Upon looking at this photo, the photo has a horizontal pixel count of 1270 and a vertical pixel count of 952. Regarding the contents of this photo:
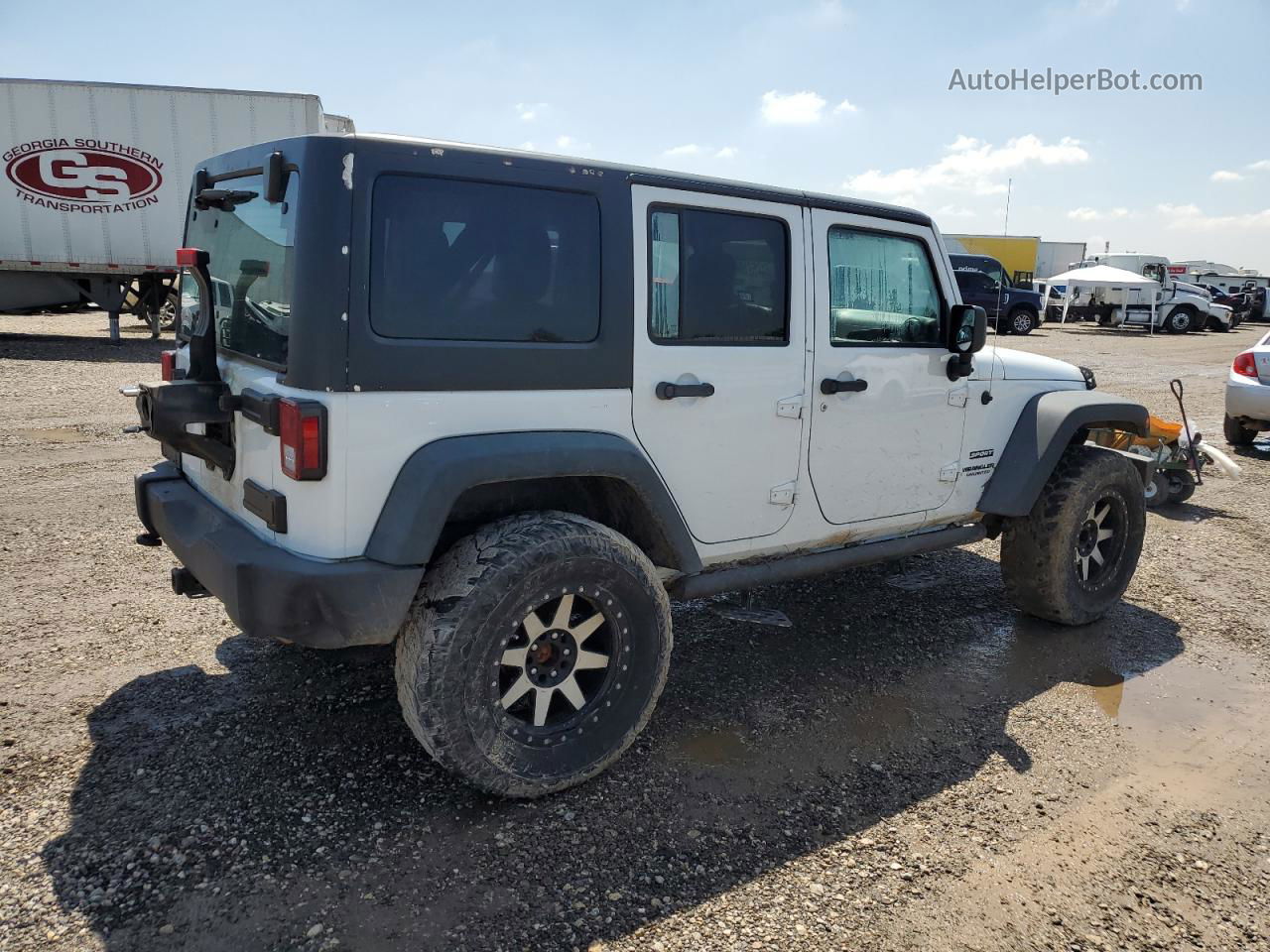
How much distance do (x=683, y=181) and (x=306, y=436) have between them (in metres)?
1.60

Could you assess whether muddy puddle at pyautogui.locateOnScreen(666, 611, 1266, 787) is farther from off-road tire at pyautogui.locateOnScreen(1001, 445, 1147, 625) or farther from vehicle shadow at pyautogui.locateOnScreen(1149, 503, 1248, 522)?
vehicle shadow at pyautogui.locateOnScreen(1149, 503, 1248, 522)

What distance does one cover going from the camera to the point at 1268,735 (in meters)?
3.68

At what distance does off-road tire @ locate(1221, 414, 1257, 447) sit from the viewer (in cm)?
974

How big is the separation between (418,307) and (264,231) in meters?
0.63

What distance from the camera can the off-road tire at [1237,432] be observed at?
384 inches

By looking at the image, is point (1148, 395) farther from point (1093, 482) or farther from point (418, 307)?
point (418, 307)

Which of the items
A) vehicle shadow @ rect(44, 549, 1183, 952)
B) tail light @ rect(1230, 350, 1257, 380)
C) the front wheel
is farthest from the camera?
the front wheel

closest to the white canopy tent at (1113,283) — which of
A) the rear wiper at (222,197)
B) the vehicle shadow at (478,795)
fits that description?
the vehicle shadow at (478,795)

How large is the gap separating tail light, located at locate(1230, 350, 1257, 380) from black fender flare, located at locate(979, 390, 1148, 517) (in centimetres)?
622

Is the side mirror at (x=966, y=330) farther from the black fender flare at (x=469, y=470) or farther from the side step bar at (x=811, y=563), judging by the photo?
the black fender flare at (x=469, y=470)

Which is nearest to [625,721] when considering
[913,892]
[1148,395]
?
[913,892]

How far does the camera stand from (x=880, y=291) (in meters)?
3.90

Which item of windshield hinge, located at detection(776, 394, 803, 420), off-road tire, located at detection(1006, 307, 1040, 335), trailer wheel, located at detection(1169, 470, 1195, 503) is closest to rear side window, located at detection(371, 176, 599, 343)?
windshield hinge, located at detection(776, 394, 803, 420)

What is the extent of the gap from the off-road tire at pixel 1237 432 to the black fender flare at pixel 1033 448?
6665 millimetres
